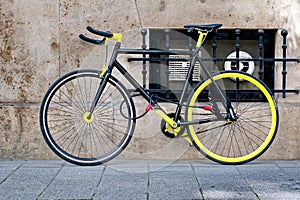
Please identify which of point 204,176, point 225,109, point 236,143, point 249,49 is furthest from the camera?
point 249,49

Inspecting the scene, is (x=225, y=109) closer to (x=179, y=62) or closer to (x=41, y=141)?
(x=179, y=62)

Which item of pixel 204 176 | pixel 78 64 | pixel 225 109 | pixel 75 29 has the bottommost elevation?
pixel 204 176

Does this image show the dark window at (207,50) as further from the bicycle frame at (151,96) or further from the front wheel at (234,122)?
the bicycle frame at (151,96)

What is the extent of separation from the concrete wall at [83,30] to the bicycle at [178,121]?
22cm

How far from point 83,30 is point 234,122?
6.01 ft

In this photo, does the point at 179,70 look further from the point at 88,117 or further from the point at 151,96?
the point at 88,117

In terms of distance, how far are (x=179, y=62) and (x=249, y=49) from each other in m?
0.86

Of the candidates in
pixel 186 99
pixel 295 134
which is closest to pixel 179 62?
pixel 186 99

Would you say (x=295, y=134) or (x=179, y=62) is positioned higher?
(x=179, y=62)

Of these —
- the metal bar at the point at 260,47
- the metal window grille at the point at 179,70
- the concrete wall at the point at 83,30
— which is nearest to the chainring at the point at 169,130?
the concrete wall at the point at 83,30

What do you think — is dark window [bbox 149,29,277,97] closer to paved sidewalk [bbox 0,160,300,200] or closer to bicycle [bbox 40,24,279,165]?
bicycle [bbox 40,24,279,165]

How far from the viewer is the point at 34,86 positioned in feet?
18.3

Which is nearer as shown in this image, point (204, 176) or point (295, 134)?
point (204, 176)

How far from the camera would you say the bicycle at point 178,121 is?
5035 mm
